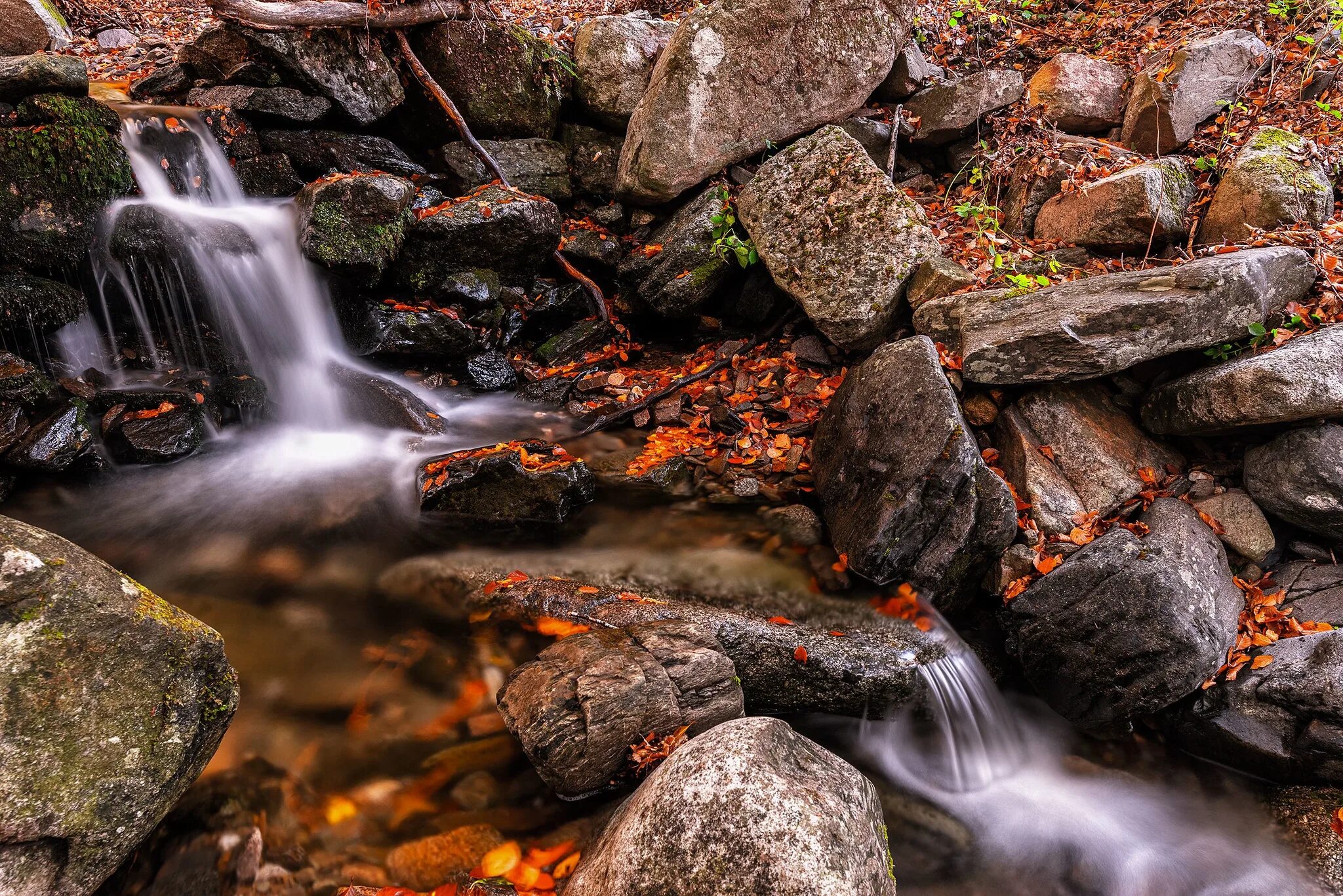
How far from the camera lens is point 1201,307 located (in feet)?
13.6

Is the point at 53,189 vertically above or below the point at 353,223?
above

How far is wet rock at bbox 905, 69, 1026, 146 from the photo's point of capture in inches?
270

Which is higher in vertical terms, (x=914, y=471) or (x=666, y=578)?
(x=914, y=471)

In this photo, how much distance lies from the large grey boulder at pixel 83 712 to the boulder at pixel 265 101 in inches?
244

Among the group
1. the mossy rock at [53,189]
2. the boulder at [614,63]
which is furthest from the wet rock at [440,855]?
the boulder at [614,63]

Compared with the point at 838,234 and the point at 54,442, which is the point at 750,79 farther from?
the point at 54,442

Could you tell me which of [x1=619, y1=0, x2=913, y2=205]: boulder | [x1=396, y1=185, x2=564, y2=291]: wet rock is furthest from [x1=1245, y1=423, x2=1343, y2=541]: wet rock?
[x1=396, y1=185, x2=564, y2=291]: wet rock

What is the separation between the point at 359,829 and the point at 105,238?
6140mm

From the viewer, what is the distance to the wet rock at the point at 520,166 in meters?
7.52

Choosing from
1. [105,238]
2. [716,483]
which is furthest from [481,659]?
[105,238]

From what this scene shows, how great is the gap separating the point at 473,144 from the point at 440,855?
23.8ft

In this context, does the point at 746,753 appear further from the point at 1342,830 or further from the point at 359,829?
the point at 1342,830

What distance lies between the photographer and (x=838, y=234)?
5855 mm

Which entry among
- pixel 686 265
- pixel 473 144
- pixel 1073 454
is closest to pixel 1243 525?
pixel 1073 454
